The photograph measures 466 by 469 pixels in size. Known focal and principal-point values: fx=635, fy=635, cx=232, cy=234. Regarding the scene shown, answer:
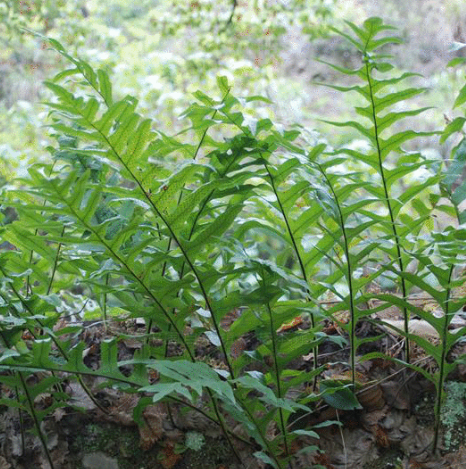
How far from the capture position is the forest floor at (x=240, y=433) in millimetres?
1093

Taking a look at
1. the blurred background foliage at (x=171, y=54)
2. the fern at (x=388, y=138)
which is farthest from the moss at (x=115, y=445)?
the blurred background foliage at (x=171, y=54)

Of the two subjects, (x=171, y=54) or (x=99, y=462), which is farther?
(x=171, y=54)

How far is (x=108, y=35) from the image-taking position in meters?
4.29

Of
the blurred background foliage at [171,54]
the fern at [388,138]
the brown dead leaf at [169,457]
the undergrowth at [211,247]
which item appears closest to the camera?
the undergrowth at [211,247]

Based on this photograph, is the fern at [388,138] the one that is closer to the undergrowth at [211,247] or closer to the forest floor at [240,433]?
the undergrowth at [211,247]

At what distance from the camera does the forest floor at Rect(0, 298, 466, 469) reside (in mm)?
1093

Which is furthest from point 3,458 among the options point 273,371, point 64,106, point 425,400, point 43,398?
point 425,400

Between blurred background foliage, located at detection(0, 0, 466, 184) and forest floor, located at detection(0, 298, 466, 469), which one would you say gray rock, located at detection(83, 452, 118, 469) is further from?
blurred background foliage, located at detection(0, 0, 466, 184)

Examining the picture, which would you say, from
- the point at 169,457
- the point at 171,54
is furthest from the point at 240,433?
the point at 171,54

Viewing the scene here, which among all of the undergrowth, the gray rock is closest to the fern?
the undergrowth

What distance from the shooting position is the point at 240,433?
1.12m

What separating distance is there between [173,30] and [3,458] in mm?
3092

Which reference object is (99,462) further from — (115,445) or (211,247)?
(211,247)

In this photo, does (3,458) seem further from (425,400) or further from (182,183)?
(425,400)
